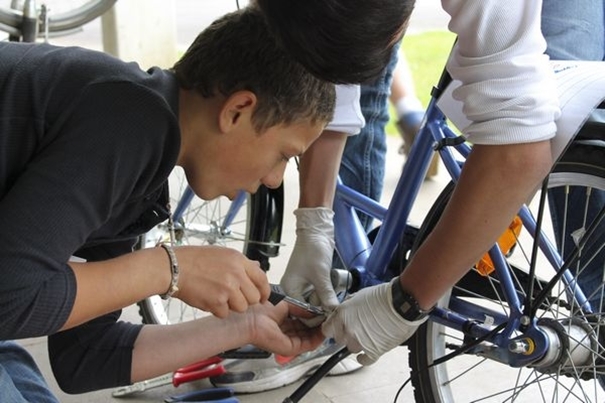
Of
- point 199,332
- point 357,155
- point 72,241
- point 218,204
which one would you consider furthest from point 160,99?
point 218,204

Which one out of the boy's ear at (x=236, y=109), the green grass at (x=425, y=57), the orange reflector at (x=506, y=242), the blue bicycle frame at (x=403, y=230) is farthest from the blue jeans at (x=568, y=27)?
the green grass at (x=425, y=57)

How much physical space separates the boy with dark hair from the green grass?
3.09 m

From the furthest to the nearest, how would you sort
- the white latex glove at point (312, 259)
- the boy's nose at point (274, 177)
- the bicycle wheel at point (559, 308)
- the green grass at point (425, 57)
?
the green grass at point (425, 57)
the white latex glove at point (312, 259)
the bicycle wheel at point (559, 308)
the boy's nose at point (274, 177)

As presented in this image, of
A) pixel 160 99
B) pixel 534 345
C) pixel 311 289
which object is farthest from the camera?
pixel 311 289

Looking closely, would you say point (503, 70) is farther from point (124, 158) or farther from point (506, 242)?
point (124, 158)

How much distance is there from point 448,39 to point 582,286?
4.33 metres

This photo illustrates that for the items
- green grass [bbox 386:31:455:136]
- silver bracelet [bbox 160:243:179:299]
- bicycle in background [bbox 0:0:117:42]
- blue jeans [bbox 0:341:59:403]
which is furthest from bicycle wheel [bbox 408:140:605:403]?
green grass [bbox 386:31:455:136]

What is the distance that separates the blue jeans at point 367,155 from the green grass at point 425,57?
2.19 m

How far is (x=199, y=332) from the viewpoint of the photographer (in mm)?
1593

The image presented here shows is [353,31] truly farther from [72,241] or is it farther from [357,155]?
[357,155]

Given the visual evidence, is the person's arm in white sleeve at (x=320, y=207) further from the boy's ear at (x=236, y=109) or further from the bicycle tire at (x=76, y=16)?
the bicycle tire at (x=76, y=16)

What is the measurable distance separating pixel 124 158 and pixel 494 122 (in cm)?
53

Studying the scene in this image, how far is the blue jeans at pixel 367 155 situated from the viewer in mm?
2172

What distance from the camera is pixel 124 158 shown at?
1.21 m
